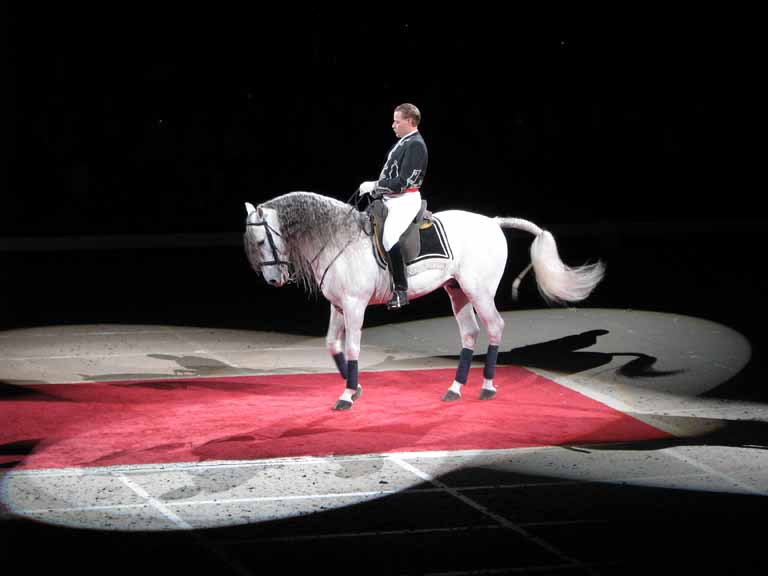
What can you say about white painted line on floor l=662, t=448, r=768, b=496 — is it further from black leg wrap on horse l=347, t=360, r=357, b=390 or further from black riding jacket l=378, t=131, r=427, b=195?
black riding jacket l=378, t=131, r=427, b=195

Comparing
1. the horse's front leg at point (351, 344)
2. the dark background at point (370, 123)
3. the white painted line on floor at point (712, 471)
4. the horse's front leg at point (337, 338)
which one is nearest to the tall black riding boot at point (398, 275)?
the horse's front leg at point (351, 344)

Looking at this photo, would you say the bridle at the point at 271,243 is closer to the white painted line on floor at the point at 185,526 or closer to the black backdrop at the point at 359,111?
the white painted line on floor at the point at 185,526

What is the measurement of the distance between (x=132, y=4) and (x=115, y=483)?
53.4 feet

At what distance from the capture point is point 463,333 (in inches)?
344

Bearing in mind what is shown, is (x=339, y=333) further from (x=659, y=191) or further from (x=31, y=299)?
(x=659, y=191)

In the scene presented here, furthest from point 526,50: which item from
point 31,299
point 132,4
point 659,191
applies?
point 31,299

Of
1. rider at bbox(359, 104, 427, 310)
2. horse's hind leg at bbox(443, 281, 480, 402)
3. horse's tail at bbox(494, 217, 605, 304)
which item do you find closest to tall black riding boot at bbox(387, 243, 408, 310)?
rider at bbox(359, 104, 427, 310)

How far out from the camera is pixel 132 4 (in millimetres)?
20875

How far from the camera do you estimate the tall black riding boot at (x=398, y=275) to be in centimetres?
824

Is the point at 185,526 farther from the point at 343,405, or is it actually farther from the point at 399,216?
the point at 399,216

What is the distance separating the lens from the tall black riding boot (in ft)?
27.0

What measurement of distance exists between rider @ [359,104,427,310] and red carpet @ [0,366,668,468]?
999 millimetres

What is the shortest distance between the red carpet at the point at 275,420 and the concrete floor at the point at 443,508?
26 centimetres

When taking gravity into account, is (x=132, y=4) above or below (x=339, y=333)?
above
